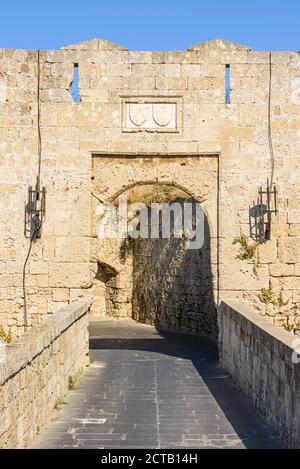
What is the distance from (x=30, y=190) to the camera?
10859 millimetres

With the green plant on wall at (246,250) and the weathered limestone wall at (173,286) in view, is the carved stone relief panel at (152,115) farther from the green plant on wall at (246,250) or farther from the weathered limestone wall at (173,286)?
Answer: the weathered limestone wall at (173,286)

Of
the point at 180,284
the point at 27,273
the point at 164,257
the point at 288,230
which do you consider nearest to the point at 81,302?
the point at 27,273

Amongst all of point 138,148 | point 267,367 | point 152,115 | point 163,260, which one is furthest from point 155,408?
point 163,260

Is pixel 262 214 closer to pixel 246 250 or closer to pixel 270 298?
pixel 246 250

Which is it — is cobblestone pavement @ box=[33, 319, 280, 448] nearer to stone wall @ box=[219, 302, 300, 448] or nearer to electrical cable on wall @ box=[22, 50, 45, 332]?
stone wall @ box=[219, 302, 300, 448]

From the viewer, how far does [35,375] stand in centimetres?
611

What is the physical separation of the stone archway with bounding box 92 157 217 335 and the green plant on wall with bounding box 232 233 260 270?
0.40 meters

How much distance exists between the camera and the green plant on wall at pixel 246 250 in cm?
1098

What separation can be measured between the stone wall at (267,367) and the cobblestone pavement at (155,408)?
189 millimetres

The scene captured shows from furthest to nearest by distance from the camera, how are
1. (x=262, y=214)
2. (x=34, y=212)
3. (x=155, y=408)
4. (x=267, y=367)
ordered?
(x=262, y=214)
(x=34, y=212)
(x=155, y=408)
(x=267, y=367)

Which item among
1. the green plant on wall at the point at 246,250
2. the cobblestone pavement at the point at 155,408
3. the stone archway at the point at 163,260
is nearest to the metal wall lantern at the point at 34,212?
the stone archway at the point at 163,260

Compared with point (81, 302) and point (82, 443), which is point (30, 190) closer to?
point (81, 302)

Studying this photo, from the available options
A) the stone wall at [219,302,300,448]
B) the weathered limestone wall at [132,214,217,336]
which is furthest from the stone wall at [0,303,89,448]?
the weathered limestone wall at [132,214,217,336]

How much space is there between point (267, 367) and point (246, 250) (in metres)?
4.53
